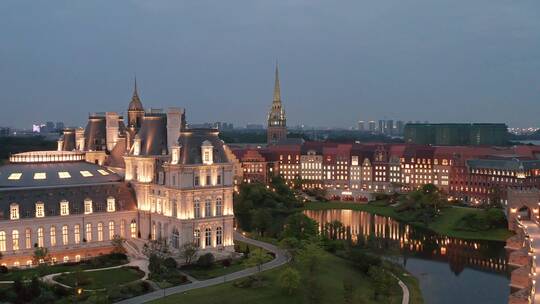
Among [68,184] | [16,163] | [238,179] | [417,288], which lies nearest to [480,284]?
[417,288]

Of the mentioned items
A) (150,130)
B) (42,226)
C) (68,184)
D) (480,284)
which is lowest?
(480,284)

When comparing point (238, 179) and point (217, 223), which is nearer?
point (217, 223)

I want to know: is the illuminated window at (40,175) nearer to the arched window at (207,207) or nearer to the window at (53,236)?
the window at (53,236)

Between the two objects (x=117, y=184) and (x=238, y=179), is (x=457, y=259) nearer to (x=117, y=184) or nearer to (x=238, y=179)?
(x=117, y=184)

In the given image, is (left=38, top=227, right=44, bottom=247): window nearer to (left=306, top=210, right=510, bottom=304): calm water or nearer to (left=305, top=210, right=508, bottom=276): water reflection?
(left=305, top=210, right=508, bottom=276): water reflection

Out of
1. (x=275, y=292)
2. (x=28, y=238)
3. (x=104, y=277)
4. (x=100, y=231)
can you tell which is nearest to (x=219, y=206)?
(x=104, y=277)

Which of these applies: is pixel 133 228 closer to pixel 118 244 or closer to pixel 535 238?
pixel 118 244

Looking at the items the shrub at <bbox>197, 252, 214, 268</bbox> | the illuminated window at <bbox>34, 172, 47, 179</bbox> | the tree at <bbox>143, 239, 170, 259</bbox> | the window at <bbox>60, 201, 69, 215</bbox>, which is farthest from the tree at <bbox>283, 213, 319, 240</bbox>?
the illuminated window at <bbox>34, 172, 47, 179</bbox>

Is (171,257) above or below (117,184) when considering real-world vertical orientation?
below
